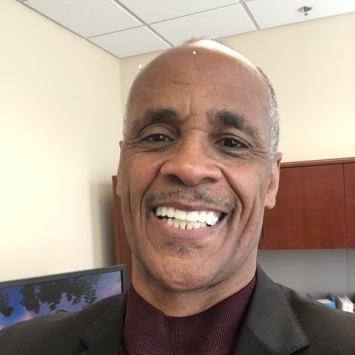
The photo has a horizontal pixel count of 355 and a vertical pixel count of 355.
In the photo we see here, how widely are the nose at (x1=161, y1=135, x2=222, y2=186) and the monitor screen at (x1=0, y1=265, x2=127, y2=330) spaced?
1.57 meters

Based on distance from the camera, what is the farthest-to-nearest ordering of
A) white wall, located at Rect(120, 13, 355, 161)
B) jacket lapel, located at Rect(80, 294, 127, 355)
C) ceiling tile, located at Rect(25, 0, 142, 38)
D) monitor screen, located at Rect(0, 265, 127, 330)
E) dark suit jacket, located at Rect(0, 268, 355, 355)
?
white wall, located at Rect(120, 13, 355, 161) < ceiling tile, located at Rect(25, 0, 142, 38) < monitor screen, located at Rect(0, 265, 127, 330) < jacket lapel, located at Rect(80, 294, 127, 355) < dark suit jacket, located at Rect(0, 268, 355, 355)

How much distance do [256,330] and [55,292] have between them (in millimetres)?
1679

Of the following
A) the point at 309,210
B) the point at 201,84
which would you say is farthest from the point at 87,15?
the point at 201,84

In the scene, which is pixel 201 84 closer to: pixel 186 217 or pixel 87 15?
pixel 186 217

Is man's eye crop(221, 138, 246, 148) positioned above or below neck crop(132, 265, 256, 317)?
above

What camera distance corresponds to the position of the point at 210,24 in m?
3.21

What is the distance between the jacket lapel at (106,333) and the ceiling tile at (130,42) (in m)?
2.62

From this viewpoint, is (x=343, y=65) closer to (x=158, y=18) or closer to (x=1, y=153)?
(x=158, y=18)

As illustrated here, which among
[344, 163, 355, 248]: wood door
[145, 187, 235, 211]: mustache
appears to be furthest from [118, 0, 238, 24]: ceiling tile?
[145, 187, 235, 211]: mustache

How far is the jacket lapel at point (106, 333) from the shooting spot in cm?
90

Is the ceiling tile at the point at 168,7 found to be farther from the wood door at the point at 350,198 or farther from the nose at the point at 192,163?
the nose at the point at 192,163

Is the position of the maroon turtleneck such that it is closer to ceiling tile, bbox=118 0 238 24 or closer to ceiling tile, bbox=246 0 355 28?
ceiling tile, bbox=118 0 238 24

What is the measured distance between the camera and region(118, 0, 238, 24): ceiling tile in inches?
110

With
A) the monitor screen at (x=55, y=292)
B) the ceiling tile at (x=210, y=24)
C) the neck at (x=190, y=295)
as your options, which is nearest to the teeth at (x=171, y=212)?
the neck at (x=190, y=295)
